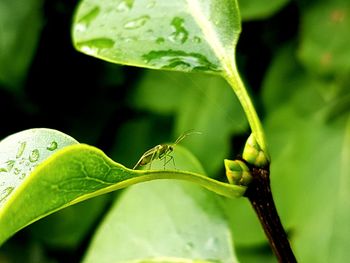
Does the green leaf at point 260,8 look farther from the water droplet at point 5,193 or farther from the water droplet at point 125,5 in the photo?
the water droplet at point 5,193

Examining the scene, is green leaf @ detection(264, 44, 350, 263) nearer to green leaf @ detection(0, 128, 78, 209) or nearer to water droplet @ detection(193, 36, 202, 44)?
water droplet @ detection(193, 36, 202, 44)

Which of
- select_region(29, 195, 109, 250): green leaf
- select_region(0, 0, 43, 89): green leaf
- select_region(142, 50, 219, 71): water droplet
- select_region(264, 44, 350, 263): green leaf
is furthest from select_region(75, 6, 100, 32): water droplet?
select_region(29, 195, 109, 250): green leaf

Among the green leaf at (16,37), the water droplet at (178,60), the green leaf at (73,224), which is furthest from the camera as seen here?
the green leaf at (73,224)

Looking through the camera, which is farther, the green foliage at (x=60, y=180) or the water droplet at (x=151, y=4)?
the water droplet at (x=151, y=4)

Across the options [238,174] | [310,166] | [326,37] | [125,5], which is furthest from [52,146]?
[326,37]

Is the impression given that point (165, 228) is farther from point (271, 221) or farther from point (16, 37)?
point (16, 37)

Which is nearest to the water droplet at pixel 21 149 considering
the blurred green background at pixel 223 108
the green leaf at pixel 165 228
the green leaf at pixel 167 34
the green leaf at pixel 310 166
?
the green leaf at pixel 167 34
